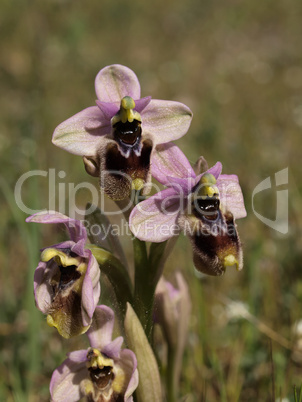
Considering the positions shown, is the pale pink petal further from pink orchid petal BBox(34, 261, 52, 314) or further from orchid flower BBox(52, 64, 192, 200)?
pink orchid petal BBox(34, 261, 52, 314)

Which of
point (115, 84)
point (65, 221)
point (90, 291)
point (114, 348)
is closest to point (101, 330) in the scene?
point (114, 348)

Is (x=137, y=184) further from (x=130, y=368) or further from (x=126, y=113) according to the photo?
(x=130, y=368)

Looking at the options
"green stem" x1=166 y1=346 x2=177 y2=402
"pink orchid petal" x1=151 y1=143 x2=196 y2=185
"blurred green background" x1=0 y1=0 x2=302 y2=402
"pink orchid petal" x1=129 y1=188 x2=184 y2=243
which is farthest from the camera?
"blurred green background" x1=0 y1=0 x2=302 y2=402

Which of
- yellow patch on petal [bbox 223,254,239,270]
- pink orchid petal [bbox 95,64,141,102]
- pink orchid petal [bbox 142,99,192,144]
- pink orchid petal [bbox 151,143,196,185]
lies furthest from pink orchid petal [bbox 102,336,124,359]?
pink orchid petal [bbox 95,64,141,102]

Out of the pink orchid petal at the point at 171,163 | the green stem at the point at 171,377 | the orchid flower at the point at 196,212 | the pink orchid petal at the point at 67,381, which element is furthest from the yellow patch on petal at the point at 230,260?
the green stem at the point at 171,377

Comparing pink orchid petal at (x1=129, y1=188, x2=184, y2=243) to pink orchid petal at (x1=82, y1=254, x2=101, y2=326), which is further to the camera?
pink orchid petal at (x1=129, y1=188, x2=184, y2=243)

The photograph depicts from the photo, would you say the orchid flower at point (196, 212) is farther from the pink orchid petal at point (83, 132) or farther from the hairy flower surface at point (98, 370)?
the hairy flower surface at point (98, 370)
